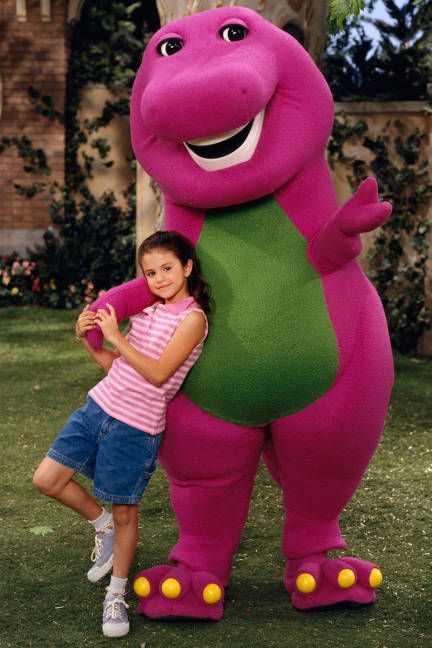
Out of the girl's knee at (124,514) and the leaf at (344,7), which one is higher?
→ the leaf at (344,7)

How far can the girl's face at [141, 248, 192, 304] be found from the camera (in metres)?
2.82

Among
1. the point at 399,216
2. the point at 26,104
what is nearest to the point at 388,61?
the point at 399,216

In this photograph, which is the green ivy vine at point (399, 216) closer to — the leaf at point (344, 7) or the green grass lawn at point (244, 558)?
the green grass lawn at point (244, 558)

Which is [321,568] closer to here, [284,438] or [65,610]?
[284,438]

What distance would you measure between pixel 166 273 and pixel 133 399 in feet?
1.22

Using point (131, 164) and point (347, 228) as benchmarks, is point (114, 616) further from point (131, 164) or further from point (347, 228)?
point (131, 164)

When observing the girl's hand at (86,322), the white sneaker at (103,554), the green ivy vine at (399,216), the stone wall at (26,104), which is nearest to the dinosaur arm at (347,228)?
the girl's hand at (86,322)

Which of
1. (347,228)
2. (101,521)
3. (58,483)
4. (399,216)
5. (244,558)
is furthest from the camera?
(399,216)

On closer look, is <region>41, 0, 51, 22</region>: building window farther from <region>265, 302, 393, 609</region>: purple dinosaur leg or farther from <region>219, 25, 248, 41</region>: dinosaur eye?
<region>265, 302, 393, 609</region>: purple dinosaur leg

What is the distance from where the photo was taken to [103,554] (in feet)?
10.5

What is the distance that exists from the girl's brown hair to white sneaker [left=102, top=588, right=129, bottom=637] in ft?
2.90

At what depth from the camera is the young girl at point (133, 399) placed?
109 inches

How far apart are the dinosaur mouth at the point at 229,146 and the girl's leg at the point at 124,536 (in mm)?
1027

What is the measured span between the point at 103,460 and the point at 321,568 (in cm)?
75
